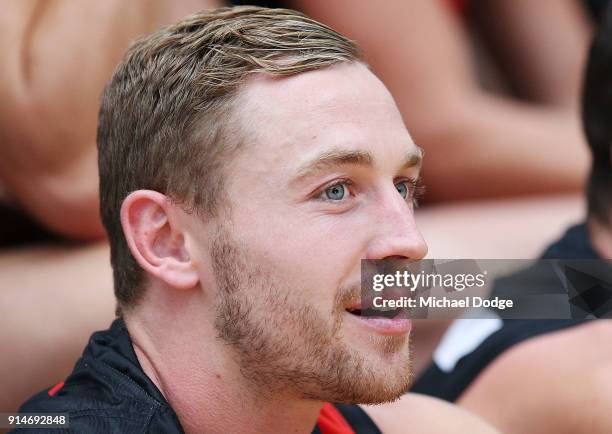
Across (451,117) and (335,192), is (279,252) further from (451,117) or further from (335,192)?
(451,117)

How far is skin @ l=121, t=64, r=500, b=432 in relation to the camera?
931mm

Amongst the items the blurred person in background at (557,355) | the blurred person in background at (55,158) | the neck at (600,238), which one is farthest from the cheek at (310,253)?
the neck at (600,238)

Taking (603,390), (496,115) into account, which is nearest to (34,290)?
(603,390)

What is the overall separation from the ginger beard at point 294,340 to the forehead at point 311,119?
0.10 meters

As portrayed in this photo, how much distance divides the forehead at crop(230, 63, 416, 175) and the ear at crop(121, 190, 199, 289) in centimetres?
11

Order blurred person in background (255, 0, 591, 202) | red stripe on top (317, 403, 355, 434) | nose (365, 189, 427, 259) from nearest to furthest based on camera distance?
A: nose (365, 189, 427, 259) → red stripe on top (317, 403, 355, 434) → blurred person in background (255, 0, 591, 202)

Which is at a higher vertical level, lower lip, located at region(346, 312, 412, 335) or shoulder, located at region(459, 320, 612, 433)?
lower lip, located at region(346, 312, 412, 335)

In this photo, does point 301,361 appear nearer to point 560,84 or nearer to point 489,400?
point 489,400

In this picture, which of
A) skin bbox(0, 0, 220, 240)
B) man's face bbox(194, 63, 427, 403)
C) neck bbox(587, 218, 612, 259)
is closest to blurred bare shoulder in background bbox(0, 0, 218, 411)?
skin bbox(0, 0, 220, 240)

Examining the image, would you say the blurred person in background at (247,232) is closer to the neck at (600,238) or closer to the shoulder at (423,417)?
the shoulder at (423,417)

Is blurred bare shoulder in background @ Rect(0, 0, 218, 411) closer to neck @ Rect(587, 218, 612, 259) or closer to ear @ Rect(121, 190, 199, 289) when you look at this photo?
ear @ Rect(121, 190, 199, 289)

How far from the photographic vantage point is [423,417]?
119 cm

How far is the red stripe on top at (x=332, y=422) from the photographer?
1.10 meters

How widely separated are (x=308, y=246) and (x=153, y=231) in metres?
0.17
